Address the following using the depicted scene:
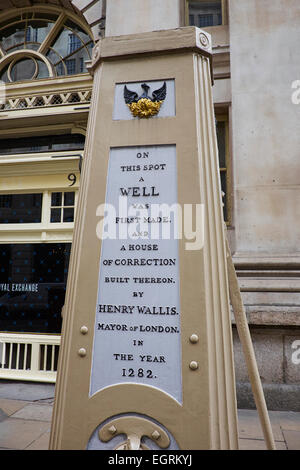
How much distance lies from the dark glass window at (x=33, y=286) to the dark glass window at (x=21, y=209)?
528 millimetres

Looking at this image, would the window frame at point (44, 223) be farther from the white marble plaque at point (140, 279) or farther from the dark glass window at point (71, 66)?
the white marble plaque at point (140, 279)

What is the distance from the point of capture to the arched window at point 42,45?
6.84 metres

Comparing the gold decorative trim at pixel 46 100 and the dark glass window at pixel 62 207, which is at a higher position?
the gold decorative trim at pixel 46 100

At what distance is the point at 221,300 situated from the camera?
6.43ft

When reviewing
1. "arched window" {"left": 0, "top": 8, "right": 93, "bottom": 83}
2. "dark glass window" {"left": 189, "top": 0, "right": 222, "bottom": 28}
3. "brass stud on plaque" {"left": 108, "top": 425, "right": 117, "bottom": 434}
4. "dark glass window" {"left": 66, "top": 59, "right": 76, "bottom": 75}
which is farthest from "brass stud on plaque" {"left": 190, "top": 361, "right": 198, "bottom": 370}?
"dark glass window" {"left": 66, "top": 59, "right": 76, "bottom": 75}

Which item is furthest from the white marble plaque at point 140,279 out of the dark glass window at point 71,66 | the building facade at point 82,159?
the dark glass window at point 71,66

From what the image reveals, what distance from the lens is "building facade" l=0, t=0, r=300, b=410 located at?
15.5 ft

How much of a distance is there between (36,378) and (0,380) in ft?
2.44

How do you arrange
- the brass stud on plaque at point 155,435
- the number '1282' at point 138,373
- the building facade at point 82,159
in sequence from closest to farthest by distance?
the brass stud on plaque at point 155,435 < the number '1282' at point 138,373 < the building facade at point 82,159

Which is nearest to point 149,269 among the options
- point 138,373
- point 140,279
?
point 140,279

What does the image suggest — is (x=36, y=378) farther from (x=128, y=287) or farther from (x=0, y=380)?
(x=128, y=287)

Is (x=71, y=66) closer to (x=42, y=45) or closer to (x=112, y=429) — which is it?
(x=42, y=45)

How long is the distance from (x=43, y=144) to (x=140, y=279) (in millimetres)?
5415

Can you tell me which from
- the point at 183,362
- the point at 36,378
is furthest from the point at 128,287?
the point at 36,378
